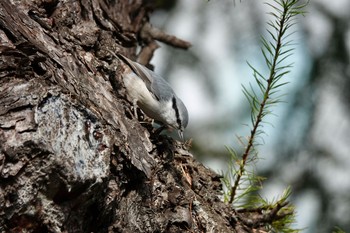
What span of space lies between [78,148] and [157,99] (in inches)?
46.7

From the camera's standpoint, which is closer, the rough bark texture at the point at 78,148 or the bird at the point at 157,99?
the rough bark texture at the point at 78,148

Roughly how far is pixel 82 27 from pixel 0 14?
1.62 feet

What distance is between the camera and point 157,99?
8.97 feet

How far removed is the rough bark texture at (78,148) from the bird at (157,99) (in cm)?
31

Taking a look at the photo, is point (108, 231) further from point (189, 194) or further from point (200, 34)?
point (200, 34)

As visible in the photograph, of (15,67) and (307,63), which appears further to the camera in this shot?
(307,63)

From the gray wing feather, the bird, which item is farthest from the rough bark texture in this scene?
the gray wing feather

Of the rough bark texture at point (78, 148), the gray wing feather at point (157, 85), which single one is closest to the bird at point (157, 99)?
the gray wing feather at point (157, 85)

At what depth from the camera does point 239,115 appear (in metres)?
3.56

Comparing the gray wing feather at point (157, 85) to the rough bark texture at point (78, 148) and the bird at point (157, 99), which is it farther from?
the rough bark texture at point (78, 148)

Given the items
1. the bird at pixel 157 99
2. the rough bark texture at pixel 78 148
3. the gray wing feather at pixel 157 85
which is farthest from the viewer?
the gray wing feather at pixel 157 85

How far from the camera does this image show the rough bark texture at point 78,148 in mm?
1496

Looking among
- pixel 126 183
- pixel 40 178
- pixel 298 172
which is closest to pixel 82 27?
pixel 126 183

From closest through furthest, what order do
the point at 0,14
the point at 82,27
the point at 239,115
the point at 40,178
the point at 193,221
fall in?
the point at 40,178 < the point at 0,14 < the point at 193,221 < the point at 82,27 < the point at 239,115
